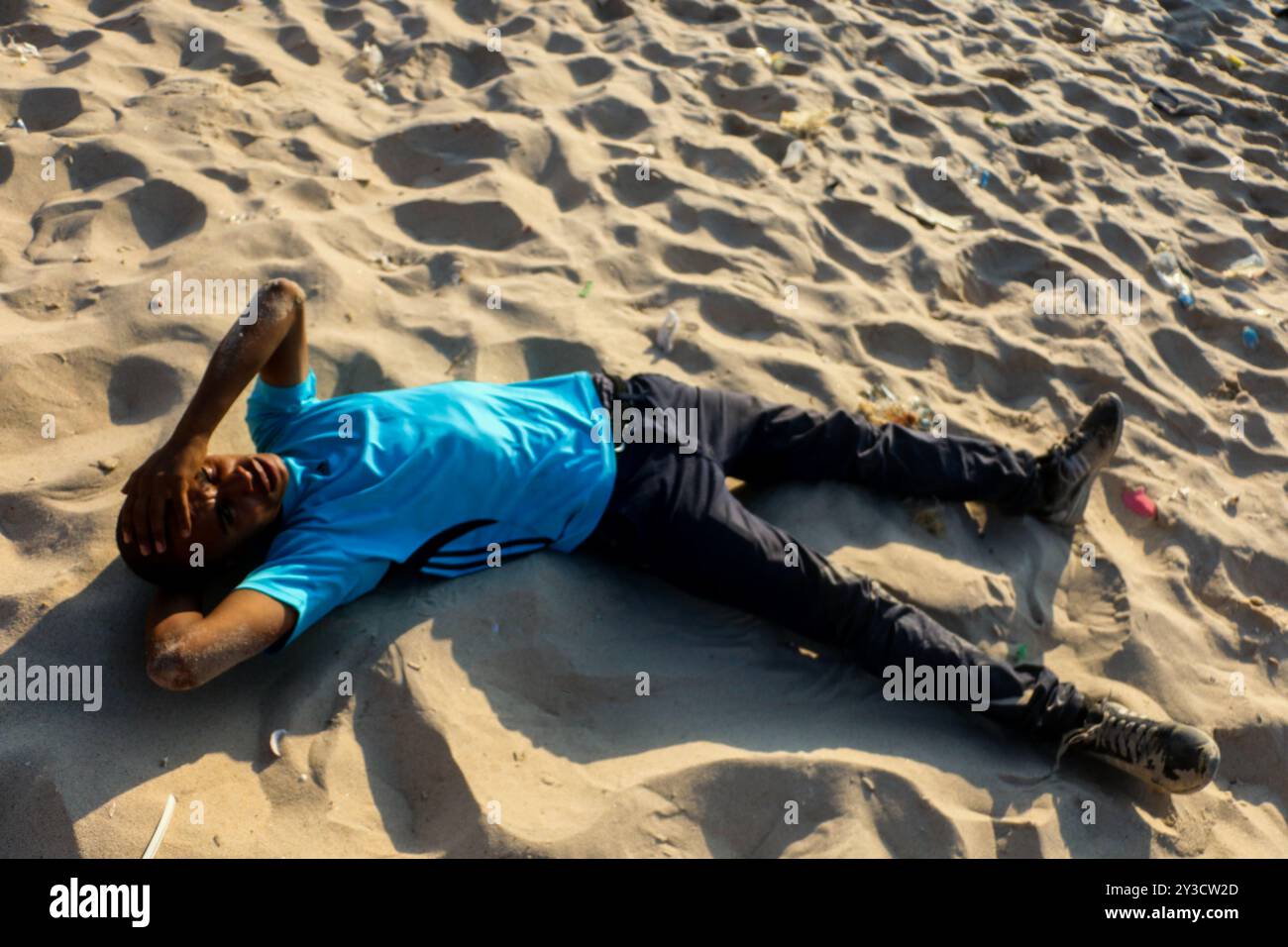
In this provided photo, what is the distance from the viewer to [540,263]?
3.20 m

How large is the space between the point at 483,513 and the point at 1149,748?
1577 mm

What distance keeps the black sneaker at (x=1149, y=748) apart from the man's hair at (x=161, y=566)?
1971 mm

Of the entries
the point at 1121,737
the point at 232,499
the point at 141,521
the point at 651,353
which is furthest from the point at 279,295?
the point at 1121,737

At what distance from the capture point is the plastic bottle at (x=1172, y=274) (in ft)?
12.0

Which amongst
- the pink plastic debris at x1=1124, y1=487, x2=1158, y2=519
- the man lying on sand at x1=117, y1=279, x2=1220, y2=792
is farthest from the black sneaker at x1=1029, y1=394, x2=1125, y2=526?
the man lying on sand at x1=117, y1=279, x2=1220, y2=792

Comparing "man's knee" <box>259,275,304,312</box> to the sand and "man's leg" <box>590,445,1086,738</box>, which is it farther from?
"man's leg" <box>590,445,1086,738</box>

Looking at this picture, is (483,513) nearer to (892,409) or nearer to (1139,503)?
(892,409)

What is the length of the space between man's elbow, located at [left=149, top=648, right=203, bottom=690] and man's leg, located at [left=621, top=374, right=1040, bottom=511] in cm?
128

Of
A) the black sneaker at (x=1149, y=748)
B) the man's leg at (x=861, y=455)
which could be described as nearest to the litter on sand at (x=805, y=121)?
the man's leg at (x=861, y=455)

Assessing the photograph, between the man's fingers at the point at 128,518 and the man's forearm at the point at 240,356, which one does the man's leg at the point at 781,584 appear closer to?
the man's forearm at the point at 240,356

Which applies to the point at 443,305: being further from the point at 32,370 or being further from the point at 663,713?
the point at 663,713

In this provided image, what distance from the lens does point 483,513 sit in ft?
7.51
